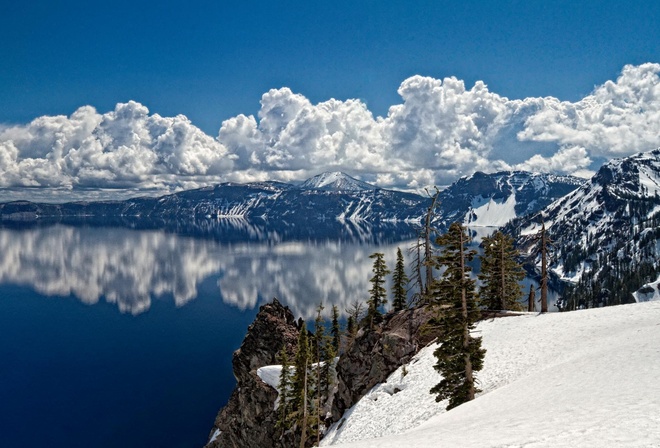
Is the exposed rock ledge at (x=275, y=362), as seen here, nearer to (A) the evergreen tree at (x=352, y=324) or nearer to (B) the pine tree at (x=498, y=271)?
(A) the evergreen tree at (x=352, y=324)

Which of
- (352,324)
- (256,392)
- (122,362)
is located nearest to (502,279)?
(352,324)

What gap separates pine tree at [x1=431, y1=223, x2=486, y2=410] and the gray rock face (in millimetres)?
16363

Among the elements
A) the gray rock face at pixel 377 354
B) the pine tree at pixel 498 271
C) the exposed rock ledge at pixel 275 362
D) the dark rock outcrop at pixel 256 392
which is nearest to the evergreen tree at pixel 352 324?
the gray rock face at pixel 377 354

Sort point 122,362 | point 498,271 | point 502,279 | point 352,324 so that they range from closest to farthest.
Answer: point 502,279
point 498,271
point 352,324
point 122,362

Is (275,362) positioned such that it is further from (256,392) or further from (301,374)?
(301,374)

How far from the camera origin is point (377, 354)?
4175cm

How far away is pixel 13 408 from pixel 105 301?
10157cm

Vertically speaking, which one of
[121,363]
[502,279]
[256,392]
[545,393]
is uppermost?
[502,279]

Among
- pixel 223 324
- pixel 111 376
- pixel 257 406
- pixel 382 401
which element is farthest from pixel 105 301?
pixel 382 401

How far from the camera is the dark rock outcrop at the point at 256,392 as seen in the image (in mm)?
57688

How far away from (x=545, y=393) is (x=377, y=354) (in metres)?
25.7

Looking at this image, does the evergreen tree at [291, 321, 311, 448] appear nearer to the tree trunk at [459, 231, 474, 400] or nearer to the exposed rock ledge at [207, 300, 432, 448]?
the exposed rock ledge at [207, 300, 432, 448]

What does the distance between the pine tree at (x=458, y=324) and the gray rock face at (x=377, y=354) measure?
1636 centimetres

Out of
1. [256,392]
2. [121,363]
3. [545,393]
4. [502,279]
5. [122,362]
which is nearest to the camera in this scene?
[545,393]
